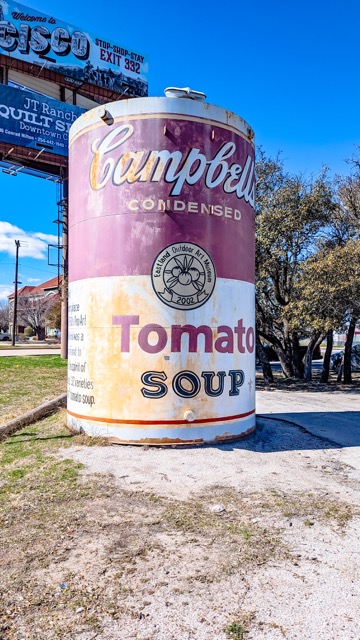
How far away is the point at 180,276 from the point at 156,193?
1.41m

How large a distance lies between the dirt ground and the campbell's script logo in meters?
4.44

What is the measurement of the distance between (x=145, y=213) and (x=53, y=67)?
2843 cm

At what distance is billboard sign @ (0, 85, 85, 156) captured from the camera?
27891 mm

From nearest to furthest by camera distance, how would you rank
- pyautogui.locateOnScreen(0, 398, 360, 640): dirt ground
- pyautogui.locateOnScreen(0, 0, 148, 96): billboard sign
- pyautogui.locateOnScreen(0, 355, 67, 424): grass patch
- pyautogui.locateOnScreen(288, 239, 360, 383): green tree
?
pyautogui.locateOnScreen(0, 398, 360, 640): dirt ground, pyautogui.locateOnScreen(0, 355, 67, 424): grass patch, pyautogui.locateOnScreen(288, 239, 360, 383): green tree, pyautogui.locateOnScreen(0, 0, 148, 96): billboard sign

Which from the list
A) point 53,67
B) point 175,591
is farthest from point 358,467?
point 53,67

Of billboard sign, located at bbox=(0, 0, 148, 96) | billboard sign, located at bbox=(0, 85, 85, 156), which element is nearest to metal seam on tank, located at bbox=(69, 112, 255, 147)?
billboard sign, located at bbox=(0, 85, 85, 156)

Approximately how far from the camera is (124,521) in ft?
15.4

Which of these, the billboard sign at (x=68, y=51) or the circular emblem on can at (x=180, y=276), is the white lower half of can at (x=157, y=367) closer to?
the circular emblem on can at (x=180, y=276)

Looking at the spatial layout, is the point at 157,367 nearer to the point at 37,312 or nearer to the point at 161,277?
the point at 161,277

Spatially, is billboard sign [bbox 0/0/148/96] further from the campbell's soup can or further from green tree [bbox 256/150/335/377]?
the campbell's soup can

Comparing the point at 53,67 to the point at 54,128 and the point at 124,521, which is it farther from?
the point at 124,521

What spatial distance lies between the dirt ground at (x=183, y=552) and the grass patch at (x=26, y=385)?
457cm

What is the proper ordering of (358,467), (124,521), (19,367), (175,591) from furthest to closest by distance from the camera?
(19,367), (358,467), (124,521), (175,591)

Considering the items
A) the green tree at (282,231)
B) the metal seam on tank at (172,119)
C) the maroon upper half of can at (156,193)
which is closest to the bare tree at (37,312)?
the green tree at (282,231)
